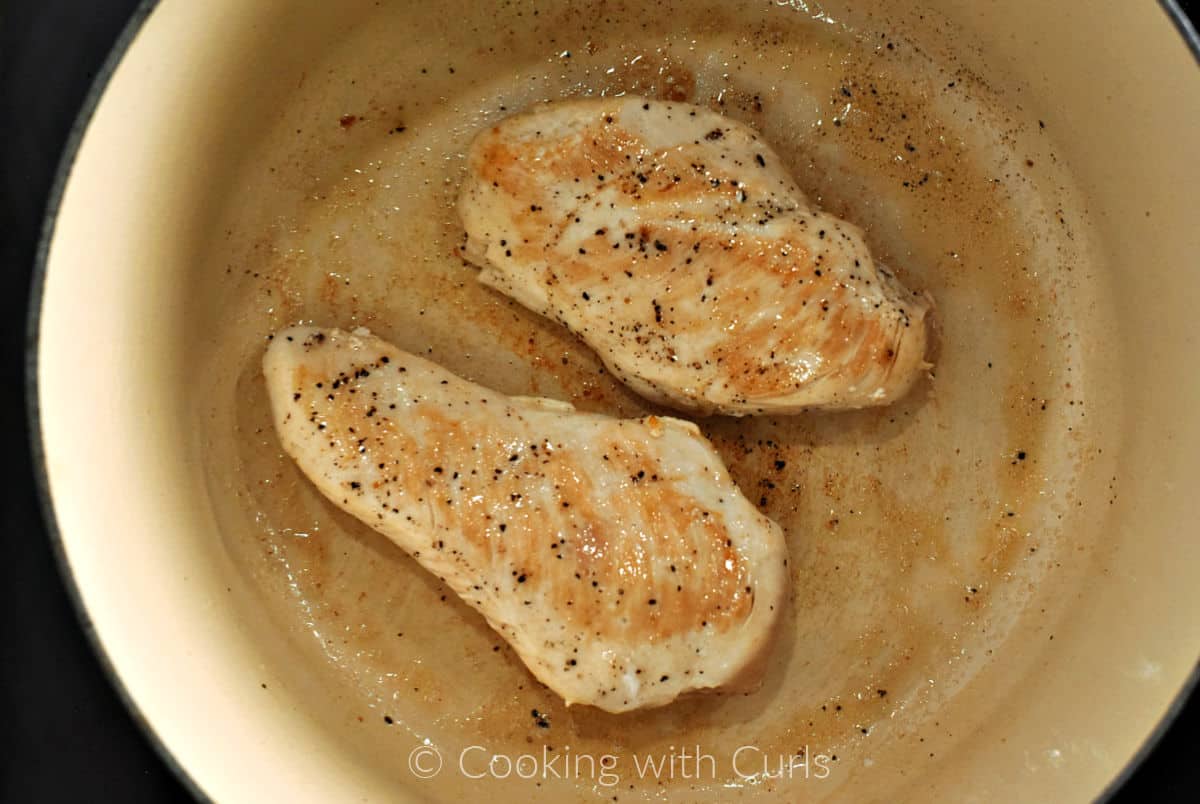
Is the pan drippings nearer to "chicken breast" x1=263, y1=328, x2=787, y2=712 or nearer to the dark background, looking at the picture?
"chicken breast" x1=263, y1=328, x2=787, y2=712

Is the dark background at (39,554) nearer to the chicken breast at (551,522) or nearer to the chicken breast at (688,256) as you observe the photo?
the chicken breast at (551,522)

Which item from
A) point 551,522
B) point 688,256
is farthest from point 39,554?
point 688,256

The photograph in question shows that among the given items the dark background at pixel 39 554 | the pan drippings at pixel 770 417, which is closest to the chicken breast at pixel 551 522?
the pan drippings at pixel 770 417

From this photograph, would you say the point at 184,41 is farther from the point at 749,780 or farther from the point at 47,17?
the point at 749,780

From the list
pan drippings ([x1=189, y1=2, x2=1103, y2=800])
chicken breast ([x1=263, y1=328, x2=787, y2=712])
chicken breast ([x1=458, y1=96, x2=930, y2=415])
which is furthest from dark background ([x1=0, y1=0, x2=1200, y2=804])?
chicken breast ([x1=458, y1=96, x2=930, y2=415])

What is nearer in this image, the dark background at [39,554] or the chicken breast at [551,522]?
the chicken breast at [551,522]

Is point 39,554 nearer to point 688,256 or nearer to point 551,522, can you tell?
point 551,522

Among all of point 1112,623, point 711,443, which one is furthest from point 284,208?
point 1112,623
